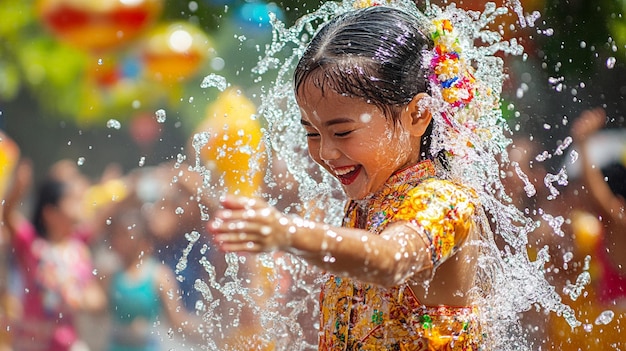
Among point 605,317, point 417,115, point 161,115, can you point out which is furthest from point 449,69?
point 161,115

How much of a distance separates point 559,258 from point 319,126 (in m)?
2.86

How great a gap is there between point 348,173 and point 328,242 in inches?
18.5

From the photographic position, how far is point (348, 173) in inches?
76.5

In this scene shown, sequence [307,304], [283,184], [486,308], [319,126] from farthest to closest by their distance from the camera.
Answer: [283,184] < [307,304] < [486,308] < [319,126]

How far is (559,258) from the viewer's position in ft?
14.5

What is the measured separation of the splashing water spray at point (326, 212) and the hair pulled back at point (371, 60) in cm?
12

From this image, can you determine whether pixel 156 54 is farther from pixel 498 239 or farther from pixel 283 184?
pixel 498 239

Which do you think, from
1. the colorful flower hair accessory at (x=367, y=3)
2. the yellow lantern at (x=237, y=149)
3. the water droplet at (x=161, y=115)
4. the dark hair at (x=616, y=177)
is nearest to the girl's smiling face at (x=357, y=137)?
the colorful flower hair accessory at (x=367, y=3)

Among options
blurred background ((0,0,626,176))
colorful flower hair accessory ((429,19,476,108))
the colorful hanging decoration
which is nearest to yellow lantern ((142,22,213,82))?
blurred background ((0,0,626,176))

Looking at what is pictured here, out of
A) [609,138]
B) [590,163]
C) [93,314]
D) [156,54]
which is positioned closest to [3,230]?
[93,314]

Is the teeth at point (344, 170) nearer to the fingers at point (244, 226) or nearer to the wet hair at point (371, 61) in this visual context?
the wet hair at point (371, 61)

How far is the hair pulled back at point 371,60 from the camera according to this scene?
1.89 m

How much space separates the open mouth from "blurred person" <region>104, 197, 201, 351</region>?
2.08 meters

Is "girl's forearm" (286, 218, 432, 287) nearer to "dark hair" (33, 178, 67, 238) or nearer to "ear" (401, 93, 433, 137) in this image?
"ear" (401, 93, 433, 137)
